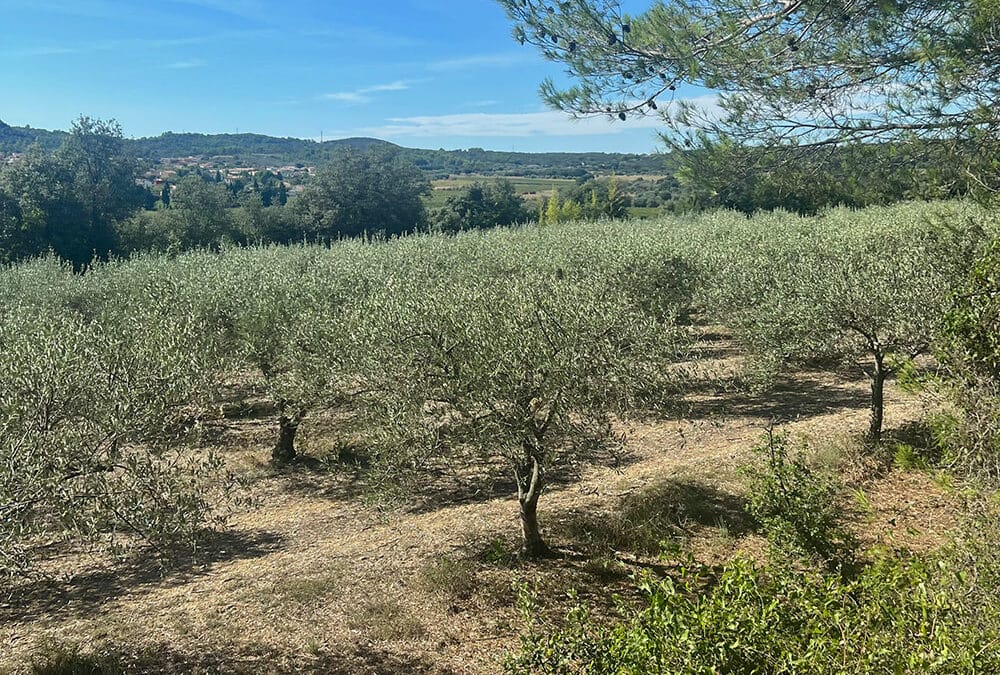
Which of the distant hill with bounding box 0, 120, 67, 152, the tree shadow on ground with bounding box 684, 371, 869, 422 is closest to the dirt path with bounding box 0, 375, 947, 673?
the tree shadow on ground with bounding box 684, 371, 869, 422

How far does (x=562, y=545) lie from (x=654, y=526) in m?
2.04

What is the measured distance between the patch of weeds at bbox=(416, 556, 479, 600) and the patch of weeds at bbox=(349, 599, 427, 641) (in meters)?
0.73

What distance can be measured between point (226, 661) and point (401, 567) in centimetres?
357

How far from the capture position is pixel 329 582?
12047 mm

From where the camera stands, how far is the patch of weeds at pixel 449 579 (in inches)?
455

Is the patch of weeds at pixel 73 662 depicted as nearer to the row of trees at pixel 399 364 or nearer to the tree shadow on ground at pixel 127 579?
the tree shadow on ground at pixel 127 579

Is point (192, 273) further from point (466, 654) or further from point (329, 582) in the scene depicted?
point (466, 654)

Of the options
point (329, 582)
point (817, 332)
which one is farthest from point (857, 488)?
point (329, 582)

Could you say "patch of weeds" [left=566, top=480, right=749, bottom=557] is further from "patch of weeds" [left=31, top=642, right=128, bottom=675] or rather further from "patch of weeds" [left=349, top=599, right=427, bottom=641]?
"patch of weeds" [left=31, top=642, right=128, bottom=675]

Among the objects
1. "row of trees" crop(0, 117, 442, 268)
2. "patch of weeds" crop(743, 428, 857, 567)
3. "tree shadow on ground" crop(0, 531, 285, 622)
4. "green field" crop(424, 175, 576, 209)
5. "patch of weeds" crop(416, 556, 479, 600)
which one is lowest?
"tree shadow on ground" crop(0, 531, 285, 622)

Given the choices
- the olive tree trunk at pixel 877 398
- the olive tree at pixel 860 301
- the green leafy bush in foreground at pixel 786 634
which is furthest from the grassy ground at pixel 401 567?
the green leafy bush in foreground at pixel 786 634

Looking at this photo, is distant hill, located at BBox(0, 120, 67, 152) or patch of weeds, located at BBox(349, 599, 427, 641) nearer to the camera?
patch of weeds, located at BBox(349, 599, 427, 641)

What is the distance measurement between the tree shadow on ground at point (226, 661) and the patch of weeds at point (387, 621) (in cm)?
43

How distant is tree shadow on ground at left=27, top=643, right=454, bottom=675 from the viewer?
31.7 ft
